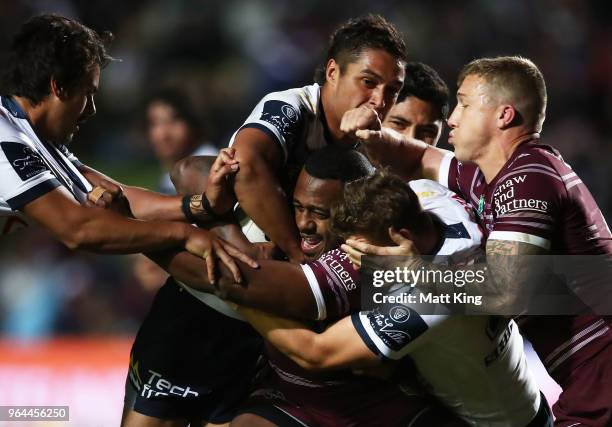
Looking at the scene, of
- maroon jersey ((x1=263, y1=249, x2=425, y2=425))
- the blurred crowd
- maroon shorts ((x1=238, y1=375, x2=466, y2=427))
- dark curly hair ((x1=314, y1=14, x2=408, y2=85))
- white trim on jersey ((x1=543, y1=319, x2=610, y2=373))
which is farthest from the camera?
the blurred crowd

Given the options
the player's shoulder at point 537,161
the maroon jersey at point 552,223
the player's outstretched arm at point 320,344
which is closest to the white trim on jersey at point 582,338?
the maroon jersey at point 552,223

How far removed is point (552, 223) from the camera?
128 inches

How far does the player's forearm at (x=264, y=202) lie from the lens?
11.6 ft

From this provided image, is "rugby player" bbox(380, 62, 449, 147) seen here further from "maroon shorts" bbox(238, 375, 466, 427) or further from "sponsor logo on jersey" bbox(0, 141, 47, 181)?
"sponsor logo on jersey" bbox(0, 141, 47, 181)

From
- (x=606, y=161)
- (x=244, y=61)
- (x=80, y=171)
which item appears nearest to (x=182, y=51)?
(x=244, y=61)

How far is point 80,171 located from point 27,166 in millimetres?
748

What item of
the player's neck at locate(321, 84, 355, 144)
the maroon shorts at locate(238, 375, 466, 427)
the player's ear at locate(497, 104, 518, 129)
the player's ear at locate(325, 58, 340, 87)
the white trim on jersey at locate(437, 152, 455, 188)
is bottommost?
the maroon shorts at locate(238, 375, 466, 427)

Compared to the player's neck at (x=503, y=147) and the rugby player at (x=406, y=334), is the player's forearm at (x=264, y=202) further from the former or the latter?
the player's neck at (x=503, y=147)

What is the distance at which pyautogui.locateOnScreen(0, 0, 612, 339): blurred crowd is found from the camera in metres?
8.89

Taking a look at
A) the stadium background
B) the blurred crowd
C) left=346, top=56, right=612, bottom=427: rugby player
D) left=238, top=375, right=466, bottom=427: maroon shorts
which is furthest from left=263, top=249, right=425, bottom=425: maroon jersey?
the blurred crowd

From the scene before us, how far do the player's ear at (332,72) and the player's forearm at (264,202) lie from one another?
1.99 ft

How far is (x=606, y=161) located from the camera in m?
8.69

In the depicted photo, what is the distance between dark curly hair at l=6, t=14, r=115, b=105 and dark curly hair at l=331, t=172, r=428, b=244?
1235mm

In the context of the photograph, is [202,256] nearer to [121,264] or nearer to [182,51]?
[121,264]
